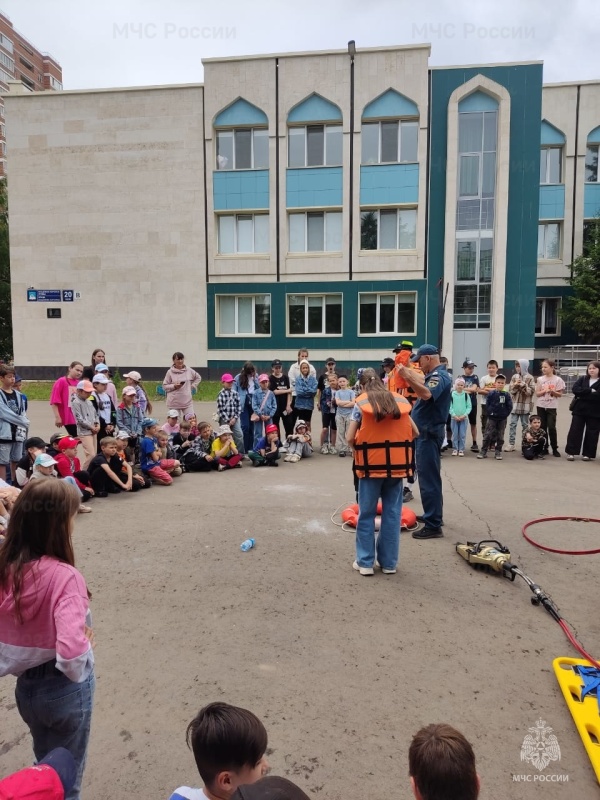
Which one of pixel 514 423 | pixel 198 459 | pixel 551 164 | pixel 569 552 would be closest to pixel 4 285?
pixel 198 459

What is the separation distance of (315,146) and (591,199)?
49.6 ft

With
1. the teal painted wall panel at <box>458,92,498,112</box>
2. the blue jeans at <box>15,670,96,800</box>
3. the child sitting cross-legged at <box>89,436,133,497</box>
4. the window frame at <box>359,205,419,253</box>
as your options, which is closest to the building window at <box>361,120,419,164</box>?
the window frame at <box>359,205,419,253</box>

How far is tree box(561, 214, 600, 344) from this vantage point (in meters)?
25.9

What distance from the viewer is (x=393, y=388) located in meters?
7.35

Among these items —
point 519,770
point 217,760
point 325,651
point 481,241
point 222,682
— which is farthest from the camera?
point 481,241

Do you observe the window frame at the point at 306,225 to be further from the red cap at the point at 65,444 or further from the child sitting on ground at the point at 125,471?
the red cap at the point at 65,444

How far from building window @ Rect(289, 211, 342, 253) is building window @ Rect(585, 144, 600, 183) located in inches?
554

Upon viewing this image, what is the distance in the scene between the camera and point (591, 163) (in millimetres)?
27969

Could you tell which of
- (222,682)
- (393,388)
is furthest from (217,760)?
(393,388)

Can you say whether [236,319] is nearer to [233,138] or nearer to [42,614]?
[233,138]

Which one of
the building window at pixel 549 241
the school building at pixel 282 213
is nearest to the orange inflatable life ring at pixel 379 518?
the school building at pixel 282 213

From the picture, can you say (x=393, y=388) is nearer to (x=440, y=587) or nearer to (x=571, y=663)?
(x=440, y=587)

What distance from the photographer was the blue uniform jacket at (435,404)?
6.00m

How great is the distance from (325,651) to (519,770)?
1.38 m
